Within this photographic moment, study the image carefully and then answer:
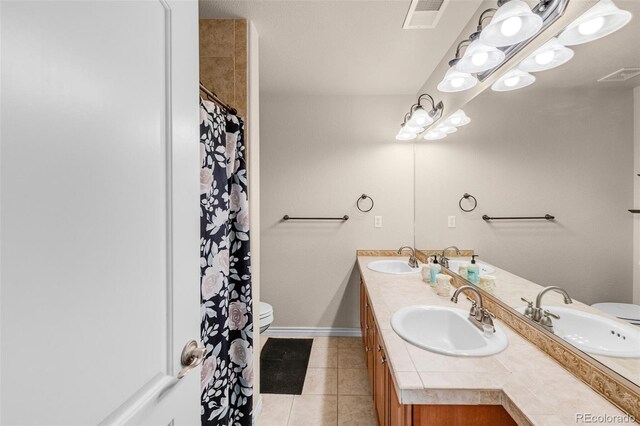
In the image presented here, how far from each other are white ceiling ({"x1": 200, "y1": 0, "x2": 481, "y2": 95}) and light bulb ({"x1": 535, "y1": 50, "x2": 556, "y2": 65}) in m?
0.70

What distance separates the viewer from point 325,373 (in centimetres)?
219

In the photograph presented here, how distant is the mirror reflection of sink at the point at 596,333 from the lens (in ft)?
2.70

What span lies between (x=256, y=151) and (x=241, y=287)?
887mm

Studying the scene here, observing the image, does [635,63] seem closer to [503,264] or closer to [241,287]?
[503,264]

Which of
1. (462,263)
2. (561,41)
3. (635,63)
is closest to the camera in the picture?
(635,63)

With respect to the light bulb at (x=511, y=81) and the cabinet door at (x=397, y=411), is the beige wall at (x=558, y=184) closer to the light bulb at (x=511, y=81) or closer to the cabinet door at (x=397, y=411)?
the light bulb at (x=511, y=81)

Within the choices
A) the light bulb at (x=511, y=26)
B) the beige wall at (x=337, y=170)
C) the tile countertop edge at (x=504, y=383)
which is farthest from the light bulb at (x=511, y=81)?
the beige wall at (x=337, y=170)

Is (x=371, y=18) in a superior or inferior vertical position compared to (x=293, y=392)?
superior

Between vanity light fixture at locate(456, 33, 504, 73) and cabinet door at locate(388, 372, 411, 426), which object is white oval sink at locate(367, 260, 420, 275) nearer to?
cabinet door at locate(388, 372, 411, 426)

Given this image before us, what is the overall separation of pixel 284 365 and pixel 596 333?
2064 mm

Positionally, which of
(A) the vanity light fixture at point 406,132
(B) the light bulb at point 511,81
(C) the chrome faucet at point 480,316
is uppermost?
(A) the vanity light fixture at point 406,132

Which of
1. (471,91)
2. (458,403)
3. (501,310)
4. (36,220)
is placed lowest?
(458,403)

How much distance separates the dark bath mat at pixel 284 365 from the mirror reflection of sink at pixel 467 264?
1.43 metres

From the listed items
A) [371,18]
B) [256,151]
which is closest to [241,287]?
[256,151]
